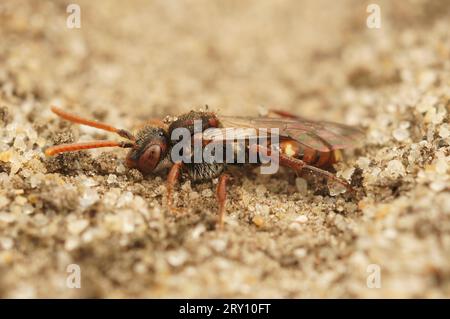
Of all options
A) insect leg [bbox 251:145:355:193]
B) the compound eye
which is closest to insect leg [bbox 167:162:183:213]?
the compound eye

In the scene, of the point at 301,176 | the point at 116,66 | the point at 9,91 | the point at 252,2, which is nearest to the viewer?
the point at 301,176

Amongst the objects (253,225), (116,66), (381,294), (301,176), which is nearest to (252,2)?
(116,66)

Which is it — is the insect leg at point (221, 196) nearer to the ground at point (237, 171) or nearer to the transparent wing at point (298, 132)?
the ground at point (237, 171)

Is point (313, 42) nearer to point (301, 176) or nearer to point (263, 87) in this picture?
point (263, 87)

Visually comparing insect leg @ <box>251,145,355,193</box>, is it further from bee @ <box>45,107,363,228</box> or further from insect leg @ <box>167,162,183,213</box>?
insect leg @ <box>167,162,183,213</box>

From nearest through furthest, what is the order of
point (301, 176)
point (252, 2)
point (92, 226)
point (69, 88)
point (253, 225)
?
point (92, 226)
point (253, 225)
point (301, 176)
point (69, 88)
point (252, 2)

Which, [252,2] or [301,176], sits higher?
[252,2]

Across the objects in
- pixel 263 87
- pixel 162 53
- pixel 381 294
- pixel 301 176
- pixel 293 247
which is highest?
pixel 162 53

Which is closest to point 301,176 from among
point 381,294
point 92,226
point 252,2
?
point 381,294

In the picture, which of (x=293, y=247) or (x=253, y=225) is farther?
(x=253, y=225)

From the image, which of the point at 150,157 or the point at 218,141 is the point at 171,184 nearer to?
the point at 150,157
